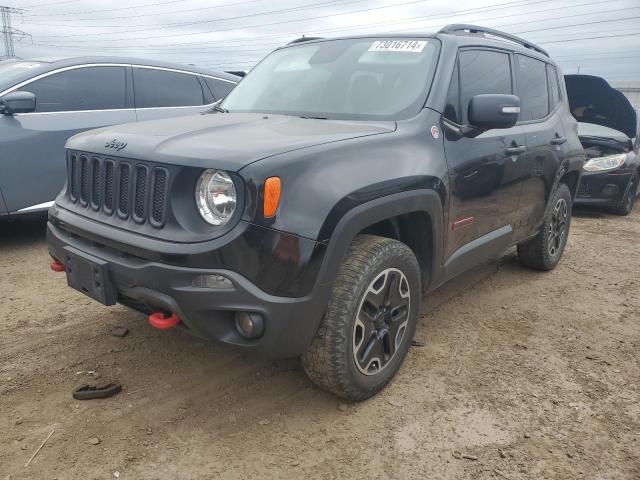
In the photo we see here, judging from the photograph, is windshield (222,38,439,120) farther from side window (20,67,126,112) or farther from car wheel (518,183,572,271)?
side window (20,67,126,112)

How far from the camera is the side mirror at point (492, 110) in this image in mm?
2980

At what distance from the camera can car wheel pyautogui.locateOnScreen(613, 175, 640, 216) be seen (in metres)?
7.92

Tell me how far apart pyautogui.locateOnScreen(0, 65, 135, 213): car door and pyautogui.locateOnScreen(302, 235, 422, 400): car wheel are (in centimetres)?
347

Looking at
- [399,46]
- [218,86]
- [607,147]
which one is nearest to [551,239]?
[399,46]

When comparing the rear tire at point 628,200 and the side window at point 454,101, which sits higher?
the side window at point 454,101

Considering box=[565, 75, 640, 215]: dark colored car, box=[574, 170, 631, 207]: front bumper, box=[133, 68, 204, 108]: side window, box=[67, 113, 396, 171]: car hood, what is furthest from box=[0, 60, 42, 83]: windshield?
box=[574, 170, 631, 207]: front bumper

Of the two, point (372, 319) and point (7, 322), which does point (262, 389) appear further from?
point (7, 322)

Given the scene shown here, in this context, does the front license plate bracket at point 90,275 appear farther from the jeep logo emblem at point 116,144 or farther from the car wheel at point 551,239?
the car wheel at point 551,239

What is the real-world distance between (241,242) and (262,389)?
3.43 feet

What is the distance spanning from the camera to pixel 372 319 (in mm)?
2625

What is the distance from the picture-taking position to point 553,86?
15.4 feet

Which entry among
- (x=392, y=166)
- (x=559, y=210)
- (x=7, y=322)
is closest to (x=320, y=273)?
(x=392, y=166)

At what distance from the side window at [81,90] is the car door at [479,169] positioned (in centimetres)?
358

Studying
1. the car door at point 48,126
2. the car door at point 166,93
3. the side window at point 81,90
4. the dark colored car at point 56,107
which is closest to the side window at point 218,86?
the car door at point 166,93
